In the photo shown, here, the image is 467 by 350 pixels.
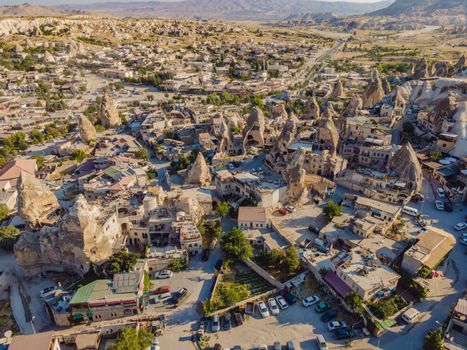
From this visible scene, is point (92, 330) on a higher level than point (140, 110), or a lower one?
lower

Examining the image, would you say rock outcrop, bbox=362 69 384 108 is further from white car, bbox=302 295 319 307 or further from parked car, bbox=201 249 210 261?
white car, bbox=302 295 319 307

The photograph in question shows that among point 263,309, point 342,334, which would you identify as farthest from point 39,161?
point 342,334

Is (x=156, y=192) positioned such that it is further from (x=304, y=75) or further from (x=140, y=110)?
(x=304, y=75)

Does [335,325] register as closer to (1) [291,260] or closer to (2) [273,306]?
(2) [273,306]

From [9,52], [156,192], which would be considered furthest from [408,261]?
[9,52]

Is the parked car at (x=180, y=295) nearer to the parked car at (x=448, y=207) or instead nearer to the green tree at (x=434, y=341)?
the green tree at (x=434, y=341)
